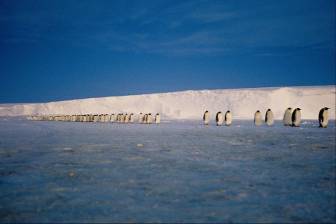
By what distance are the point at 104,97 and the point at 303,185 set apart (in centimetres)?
9383

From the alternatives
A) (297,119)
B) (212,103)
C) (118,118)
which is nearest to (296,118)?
(297,119)

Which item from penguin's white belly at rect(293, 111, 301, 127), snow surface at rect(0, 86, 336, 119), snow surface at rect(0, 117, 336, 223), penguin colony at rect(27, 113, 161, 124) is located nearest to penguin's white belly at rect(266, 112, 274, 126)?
penguin's white belly at rect(293, 111, 301, 127)

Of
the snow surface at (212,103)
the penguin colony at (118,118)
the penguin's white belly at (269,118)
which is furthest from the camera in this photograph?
the snow surface at (212,103)

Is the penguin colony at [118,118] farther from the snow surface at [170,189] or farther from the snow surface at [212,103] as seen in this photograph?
the snow surface at [212,103]

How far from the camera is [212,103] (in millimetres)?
82688

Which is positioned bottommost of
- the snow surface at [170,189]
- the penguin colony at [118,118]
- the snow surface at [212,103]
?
the snow surface at [170,189]

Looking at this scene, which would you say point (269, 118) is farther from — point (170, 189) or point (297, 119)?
point (170, 189)

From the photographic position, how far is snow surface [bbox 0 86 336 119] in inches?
2734

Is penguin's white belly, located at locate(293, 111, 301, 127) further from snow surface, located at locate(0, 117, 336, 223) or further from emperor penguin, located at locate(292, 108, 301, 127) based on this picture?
snow surface, located at locate(0, 117, 336, 223)

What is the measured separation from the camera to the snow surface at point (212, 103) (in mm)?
69438

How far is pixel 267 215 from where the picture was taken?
10.0 feet

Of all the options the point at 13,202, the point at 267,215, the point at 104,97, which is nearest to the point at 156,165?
the point at 13,202

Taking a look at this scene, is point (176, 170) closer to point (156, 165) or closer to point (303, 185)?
point (156, 165)

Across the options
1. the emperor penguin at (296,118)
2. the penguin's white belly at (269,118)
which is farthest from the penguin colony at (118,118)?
the emperor penguin at (296,118)
